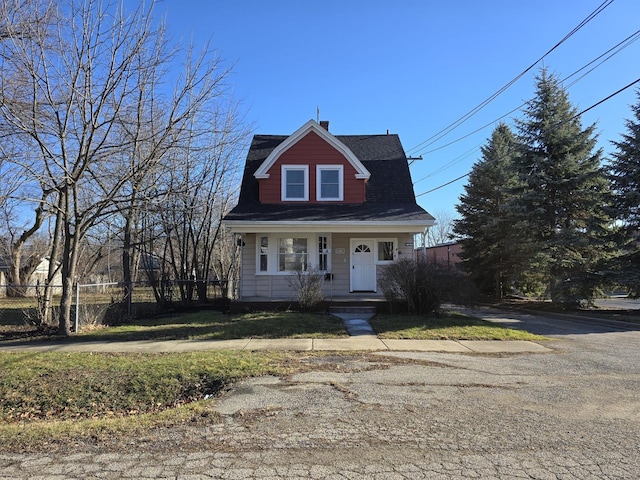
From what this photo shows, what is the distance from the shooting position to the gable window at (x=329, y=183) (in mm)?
17250

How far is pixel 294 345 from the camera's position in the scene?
9195mm

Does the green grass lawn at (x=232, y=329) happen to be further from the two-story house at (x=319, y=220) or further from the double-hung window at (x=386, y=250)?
the double-hung window at (x=386, y=250)

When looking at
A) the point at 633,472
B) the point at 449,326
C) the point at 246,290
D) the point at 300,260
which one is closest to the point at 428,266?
the point at 449,326

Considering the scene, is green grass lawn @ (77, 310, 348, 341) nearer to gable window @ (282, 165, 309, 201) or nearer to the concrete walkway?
the concrete walkway

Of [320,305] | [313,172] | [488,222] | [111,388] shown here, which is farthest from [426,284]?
[488,222]

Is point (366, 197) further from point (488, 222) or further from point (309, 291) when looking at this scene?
point (488, 222)

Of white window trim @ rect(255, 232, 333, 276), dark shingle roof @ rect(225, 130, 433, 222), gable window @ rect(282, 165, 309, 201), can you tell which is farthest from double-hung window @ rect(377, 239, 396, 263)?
gable window @ rect(282, 165, 309, 201)

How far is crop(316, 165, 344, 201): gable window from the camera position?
679 inches

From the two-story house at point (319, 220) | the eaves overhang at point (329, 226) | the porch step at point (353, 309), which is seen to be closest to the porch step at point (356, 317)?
the porch step at point (353, 309)

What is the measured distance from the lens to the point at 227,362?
7.27 meters

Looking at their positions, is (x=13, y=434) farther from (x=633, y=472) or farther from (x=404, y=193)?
(x=404, y=193)

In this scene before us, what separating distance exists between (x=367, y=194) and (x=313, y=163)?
2.57 metres

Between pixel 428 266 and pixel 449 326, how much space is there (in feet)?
6.50

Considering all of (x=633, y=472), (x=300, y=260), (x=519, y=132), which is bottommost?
(x=633, y=472)
